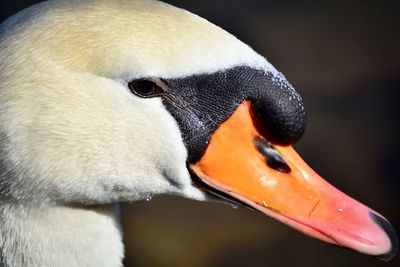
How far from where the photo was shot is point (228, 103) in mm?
2484

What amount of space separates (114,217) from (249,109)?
586 mm

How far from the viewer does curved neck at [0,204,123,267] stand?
99.3 inches

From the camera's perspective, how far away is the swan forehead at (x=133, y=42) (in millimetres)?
2344

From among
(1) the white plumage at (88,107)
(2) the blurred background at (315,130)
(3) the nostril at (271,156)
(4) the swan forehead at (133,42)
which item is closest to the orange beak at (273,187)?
(3) the nostril at (271,156)

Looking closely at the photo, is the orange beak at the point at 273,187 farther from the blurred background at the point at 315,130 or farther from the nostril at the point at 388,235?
the blurred background at the point at 315,130

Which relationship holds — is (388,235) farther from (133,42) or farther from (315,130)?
(315,130)

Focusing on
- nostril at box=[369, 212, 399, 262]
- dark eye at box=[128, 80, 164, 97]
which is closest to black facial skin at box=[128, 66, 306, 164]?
dark eye at box=[128, 80, 164, 97]

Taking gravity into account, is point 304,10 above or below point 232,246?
above

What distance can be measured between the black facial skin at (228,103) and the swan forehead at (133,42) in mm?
45

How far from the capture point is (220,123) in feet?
8.23

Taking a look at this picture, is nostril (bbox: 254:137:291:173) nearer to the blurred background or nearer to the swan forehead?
the swan forehead

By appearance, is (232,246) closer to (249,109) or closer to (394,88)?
(394,88)

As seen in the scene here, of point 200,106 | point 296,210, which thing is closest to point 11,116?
point 200,106

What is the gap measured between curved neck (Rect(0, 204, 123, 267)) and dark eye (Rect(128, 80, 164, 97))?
16.6 inches
